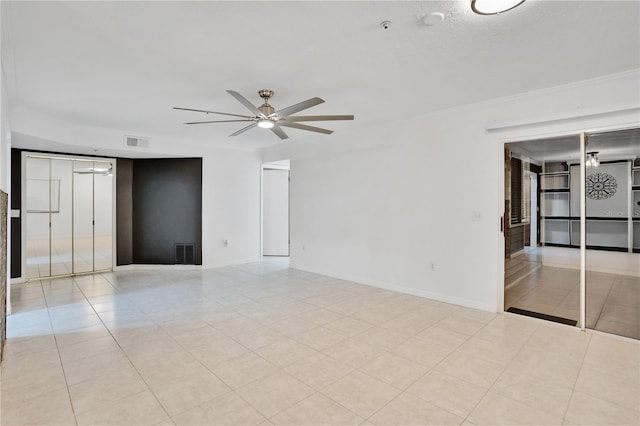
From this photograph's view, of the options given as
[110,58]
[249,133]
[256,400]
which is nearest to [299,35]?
[110,58]

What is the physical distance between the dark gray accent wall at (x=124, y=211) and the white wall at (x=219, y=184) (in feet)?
1.55

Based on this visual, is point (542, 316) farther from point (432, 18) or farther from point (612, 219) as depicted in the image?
point (432, 18)

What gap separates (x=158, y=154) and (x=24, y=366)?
177 inches

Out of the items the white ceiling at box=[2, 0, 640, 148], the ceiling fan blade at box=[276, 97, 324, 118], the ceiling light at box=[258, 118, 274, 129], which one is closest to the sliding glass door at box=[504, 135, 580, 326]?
the white ceiling at box=[2, 0, 640, 148]

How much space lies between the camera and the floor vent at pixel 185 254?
6832 mm

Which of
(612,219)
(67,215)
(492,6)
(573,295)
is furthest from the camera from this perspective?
(67,215)

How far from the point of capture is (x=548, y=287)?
15.4 feet

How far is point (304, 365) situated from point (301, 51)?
274cm

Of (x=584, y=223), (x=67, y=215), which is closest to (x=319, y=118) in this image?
(x=584, y=223)

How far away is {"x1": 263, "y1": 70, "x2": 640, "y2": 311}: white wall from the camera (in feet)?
11.8

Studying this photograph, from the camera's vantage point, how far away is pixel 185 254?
6.85 metres

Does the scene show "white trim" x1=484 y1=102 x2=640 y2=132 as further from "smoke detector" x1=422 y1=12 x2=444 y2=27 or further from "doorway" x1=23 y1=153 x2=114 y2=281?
"doorway" x1=23 y1=153 x2=114 y2=281

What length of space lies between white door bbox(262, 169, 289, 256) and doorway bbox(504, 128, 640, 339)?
17.8 feet

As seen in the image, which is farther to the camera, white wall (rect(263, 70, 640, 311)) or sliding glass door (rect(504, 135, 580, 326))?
sliding glass door (rect(504, 135, 580, 326))
